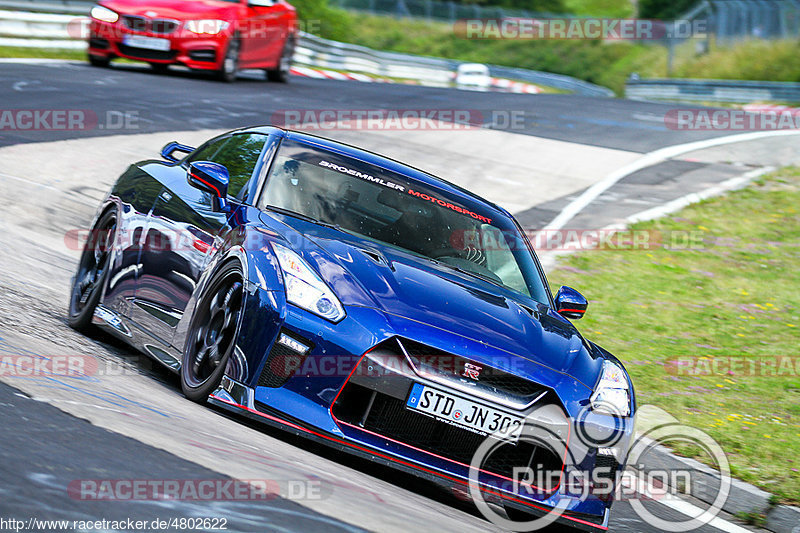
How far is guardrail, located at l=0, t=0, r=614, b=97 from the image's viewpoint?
21766 millimetres

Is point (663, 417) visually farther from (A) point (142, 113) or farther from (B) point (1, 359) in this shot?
(A) point (142, 113)

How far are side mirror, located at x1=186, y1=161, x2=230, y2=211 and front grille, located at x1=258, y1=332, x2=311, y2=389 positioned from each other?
1.28 meters

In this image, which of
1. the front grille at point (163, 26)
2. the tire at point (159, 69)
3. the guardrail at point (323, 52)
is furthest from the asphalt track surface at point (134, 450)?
the guardrail at point (323, 52)

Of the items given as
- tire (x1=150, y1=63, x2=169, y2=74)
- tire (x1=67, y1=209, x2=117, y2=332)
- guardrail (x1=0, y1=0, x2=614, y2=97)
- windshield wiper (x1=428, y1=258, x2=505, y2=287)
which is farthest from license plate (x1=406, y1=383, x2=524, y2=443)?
guardrail (x1=0, y1=0, x2=614, y2=97)

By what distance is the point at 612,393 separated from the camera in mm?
4973

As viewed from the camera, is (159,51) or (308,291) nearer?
(308,291)

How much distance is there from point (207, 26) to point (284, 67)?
3482mm

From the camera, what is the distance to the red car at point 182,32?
60.4 feet

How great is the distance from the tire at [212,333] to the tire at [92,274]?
1.46 metres

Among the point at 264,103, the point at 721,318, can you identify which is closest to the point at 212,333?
the point at 721,318

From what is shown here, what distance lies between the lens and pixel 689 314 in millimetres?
9930

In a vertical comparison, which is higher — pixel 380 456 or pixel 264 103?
pixel 380 456

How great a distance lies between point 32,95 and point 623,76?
178 ft

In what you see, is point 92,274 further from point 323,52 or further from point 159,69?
point 323,52
